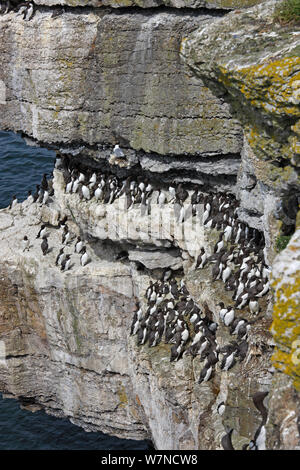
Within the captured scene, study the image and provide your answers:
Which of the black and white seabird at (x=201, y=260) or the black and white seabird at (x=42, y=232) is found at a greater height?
the black and white seabird at (x=201, y=260)

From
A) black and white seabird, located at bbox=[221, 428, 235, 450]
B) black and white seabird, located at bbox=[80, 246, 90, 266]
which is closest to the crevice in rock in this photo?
black and white seabird, located at bbox=[80, 246, 90, 266]

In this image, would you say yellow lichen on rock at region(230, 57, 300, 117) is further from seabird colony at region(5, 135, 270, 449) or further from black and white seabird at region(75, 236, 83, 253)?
black and white seabird at region(75, 236, 83, 253)

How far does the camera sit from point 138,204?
20188mm

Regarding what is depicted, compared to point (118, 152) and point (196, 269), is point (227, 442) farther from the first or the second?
point (118, 152)

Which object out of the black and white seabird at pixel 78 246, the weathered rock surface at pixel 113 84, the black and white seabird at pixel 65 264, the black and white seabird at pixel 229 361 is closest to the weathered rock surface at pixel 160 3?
the weathered rock surface at pixel 113 84

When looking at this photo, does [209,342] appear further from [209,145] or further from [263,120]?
[263,120]

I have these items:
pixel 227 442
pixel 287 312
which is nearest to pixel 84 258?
pixel 227 442

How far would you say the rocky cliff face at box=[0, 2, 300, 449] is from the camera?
41.1 ft

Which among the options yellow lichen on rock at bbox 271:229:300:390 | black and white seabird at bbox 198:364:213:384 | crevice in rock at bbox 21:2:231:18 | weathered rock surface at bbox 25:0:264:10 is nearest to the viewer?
yellow lichen on rock at bbox 271:229:300:390

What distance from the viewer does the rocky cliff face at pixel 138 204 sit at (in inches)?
493

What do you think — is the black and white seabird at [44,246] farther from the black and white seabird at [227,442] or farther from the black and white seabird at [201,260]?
the black and white seabird at [227,442]

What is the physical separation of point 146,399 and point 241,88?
Result: 33.5 ft

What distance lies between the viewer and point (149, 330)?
1894 cm

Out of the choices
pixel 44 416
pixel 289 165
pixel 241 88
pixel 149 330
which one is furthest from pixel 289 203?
pixel 44 416
